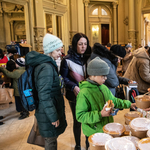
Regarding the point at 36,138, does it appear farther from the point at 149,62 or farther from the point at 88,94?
the point at 149,62

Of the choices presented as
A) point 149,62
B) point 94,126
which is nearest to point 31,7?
point 149,62

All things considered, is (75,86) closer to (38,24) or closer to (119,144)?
(119,144)

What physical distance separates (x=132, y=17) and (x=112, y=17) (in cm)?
213

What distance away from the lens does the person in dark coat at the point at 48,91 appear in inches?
72.2

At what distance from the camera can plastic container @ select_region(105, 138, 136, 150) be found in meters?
1.04

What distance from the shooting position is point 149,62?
301 cm

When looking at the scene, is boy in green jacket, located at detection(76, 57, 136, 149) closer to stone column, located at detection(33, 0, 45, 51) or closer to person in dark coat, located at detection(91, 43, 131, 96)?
person in dark coat, located at detection(91, 43, 131, 96)

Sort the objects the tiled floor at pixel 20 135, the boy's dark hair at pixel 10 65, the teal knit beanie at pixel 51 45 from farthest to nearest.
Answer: the boy's dark hair at pixel 10 65 → the tiled floor at pixel 20 135 → the teal knit beanie at pixel 51 45

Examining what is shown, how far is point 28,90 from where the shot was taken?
6.14 ft

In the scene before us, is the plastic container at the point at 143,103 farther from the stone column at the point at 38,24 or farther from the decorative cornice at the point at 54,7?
the decorative cornice at the point at 54,7

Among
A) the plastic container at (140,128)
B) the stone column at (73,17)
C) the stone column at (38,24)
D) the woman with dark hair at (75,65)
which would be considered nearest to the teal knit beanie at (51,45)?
the woman with dark hair at (75,65)

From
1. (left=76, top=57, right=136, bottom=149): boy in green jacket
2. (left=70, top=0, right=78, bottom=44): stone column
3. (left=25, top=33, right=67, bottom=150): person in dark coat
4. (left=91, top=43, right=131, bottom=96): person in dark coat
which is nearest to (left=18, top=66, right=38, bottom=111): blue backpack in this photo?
(left=25, top=33, right=67, bottom=150): person in dark coat

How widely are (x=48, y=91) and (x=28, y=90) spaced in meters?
0.22

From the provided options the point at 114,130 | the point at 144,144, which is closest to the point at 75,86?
the point at 114,130
